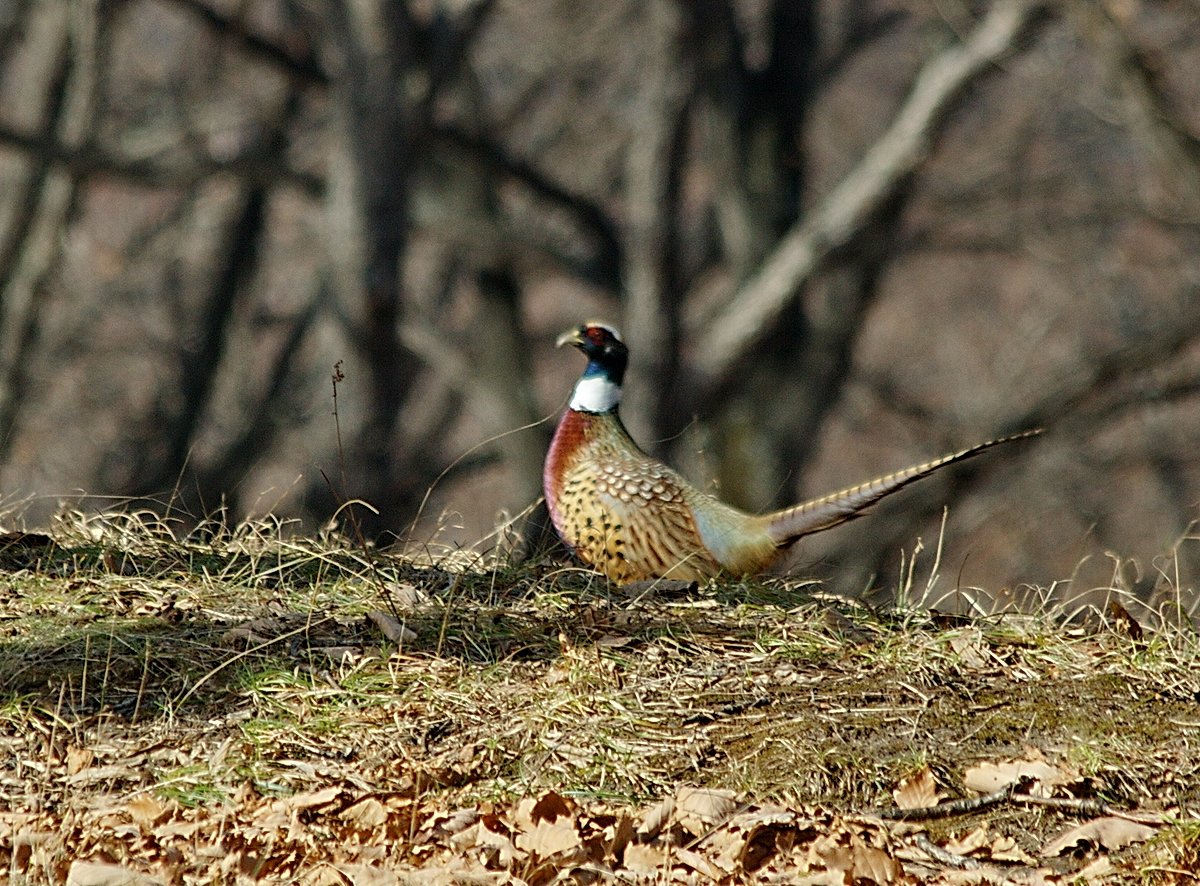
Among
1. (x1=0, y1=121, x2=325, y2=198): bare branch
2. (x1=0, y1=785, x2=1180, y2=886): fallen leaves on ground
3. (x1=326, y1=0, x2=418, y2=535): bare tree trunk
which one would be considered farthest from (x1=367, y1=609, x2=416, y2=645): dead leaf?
(x1=0, y1=121, x2=325, y2=198): bare branch

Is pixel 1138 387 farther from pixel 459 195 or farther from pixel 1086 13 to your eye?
pixel 459 195

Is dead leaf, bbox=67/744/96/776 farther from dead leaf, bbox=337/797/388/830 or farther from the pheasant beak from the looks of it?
the pheasant beak

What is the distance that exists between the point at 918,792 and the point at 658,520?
6.07 ft

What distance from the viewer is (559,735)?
4.18m

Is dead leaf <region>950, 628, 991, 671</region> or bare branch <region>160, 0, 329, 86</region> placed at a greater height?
bare branch <region>160, 0, 329, 86</region>

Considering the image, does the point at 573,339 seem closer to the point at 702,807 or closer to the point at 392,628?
the point at 392,628

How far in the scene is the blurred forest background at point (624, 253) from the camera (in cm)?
1185

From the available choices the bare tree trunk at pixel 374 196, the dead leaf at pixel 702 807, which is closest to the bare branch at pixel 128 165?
the bare tree trunk at pixel 374 196

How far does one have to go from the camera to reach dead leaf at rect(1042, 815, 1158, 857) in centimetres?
371

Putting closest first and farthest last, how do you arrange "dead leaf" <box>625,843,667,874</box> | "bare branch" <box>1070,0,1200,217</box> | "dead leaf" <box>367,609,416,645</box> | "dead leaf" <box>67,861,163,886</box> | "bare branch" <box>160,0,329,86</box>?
"dead leaf" <box>67,861,163,886</box>
"dead leaf" <box>625,843,667,874</box>
"dead leaf" <box>367,609,416,645</box>
"bare branch" <box>1070,0,1200,217</box>
"bare branch" <box>160,0,329,86</box>

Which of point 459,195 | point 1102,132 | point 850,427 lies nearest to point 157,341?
point 459,195

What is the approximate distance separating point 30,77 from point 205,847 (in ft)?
42.4

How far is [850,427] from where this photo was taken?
68.4 feet

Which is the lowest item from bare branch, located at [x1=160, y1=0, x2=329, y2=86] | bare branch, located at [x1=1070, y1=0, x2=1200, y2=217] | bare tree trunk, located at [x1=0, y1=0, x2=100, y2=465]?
bare tree trunk, located at [x1=0, y1=0, x2=100, y2=465]
